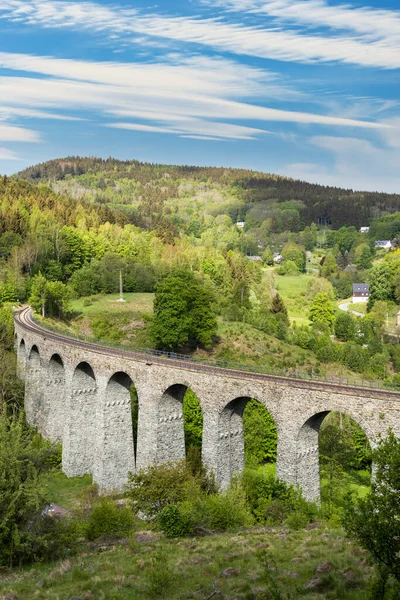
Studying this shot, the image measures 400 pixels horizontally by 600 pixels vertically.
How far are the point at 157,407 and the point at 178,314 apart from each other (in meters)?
34.6

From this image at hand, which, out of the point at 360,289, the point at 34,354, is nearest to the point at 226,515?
the point at 34,354

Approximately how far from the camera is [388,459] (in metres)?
17.6

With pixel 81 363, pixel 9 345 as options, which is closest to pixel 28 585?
pixel 81 363

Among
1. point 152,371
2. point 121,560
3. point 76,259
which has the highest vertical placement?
point 76,259

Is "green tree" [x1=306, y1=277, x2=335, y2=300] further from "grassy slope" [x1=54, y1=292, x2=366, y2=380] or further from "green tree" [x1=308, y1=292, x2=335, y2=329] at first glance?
"grassy slope" [x1=54, y1=292, x2=366, y2=380]

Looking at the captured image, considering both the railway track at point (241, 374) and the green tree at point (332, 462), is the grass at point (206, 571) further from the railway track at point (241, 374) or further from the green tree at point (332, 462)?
the green tree at point (332, 462)

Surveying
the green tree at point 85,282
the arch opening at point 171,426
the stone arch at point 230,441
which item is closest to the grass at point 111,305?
the green tree at point 85,282

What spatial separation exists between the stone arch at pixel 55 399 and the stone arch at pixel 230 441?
23128mm

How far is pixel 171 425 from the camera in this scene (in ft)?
149

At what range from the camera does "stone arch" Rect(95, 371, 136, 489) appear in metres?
48.9

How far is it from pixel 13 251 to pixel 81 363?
63526 mm

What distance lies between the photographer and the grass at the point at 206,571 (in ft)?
71.6

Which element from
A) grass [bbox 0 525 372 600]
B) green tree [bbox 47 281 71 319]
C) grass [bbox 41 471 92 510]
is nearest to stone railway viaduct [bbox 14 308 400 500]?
grass [bbox 41 471 92 510]

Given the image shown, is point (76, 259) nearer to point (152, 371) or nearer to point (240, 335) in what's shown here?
point (240, 335)
